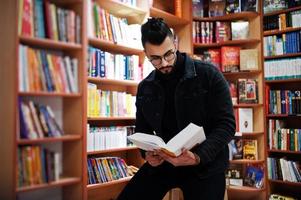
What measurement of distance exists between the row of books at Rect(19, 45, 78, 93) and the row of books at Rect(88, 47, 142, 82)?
68 centimetres

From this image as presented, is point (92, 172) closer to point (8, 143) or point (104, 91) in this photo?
point (104, 91)

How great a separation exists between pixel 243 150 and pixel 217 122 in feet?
6.14

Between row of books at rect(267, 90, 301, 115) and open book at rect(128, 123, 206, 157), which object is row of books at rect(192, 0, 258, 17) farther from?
open book at rect(128, 123, 206, 157)

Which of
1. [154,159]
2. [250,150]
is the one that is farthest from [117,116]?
[250,150]

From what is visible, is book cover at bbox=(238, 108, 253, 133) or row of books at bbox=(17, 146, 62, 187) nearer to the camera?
row of books at bbox=(17, 146, 62, 187)

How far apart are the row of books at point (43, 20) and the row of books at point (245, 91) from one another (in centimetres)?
230

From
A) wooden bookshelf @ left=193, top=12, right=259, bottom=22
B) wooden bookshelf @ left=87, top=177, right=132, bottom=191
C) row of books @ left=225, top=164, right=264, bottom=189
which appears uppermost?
wooden bookshelf @ left=193, top=12, right=259, bottom=22

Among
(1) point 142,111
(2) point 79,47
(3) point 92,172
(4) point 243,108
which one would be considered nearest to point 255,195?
(4) point 243,108

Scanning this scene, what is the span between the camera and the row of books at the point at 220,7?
3.30 metres

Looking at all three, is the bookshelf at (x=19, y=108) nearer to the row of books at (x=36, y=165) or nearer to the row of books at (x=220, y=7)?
the row of books at (x=36, y=165)

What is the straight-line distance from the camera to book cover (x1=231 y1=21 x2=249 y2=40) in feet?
11.0

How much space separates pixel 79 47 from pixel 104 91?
958mm

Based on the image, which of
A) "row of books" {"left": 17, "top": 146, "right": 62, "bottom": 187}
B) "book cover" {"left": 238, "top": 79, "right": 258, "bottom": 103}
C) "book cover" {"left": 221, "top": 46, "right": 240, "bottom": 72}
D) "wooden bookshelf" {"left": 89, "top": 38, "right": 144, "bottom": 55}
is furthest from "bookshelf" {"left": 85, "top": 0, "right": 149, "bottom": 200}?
"book cover" {"left": 238, "top": 79, "right": 258, "bottom": 103}

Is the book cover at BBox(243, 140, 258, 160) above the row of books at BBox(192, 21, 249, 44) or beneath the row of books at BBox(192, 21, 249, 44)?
beneath
